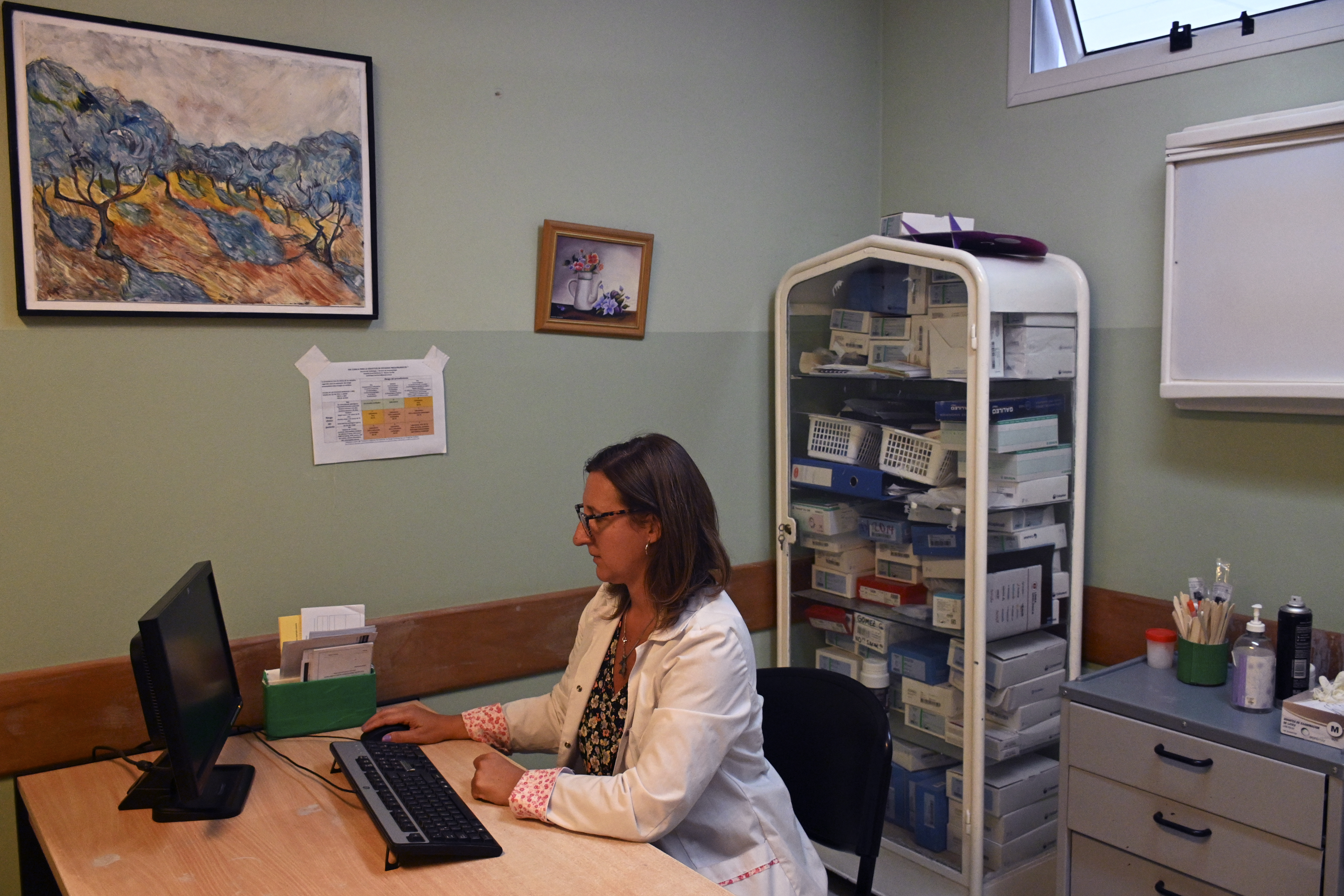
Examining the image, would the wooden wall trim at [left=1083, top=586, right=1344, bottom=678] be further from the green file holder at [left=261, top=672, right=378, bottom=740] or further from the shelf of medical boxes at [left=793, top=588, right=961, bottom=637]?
the green file holder at [left=261, top=672, right=378, bottom=740]

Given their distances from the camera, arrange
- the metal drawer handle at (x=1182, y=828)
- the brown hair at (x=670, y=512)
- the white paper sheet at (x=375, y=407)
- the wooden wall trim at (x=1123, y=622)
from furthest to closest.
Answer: the wooden wall trim at (x=1123, y=622)
the white paper sheet at (x=375, y=407)
the metal drawer handle at (x=1182, y=828)
the brown hair at (x=670, y=512)

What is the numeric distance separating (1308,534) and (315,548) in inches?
91.2

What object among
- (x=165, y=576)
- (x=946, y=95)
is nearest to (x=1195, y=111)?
(x=946, y=95)

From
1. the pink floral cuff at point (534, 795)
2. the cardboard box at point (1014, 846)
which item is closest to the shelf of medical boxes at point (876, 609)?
the cardboard box at point (1014, 846)

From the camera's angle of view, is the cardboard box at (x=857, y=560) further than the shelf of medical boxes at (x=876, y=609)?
Yes

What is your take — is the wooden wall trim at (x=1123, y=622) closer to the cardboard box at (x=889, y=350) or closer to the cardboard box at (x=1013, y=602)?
the cardboard box at (x=1013, y=602)

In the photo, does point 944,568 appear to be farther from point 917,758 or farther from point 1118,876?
point 1118,876

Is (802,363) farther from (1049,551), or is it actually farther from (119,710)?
(119,710)

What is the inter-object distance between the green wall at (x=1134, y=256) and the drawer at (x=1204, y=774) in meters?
0.57

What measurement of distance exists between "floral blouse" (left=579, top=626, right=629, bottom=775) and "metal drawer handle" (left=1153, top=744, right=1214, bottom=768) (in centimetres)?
114

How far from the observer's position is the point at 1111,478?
2742mm

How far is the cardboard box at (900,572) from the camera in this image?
2.79 metres

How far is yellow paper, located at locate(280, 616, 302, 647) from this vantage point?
7.06 ft

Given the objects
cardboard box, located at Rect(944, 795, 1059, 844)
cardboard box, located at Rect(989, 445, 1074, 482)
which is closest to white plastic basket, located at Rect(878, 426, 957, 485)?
cardboard box, located at Rect(989, 445, 1074, 482)
